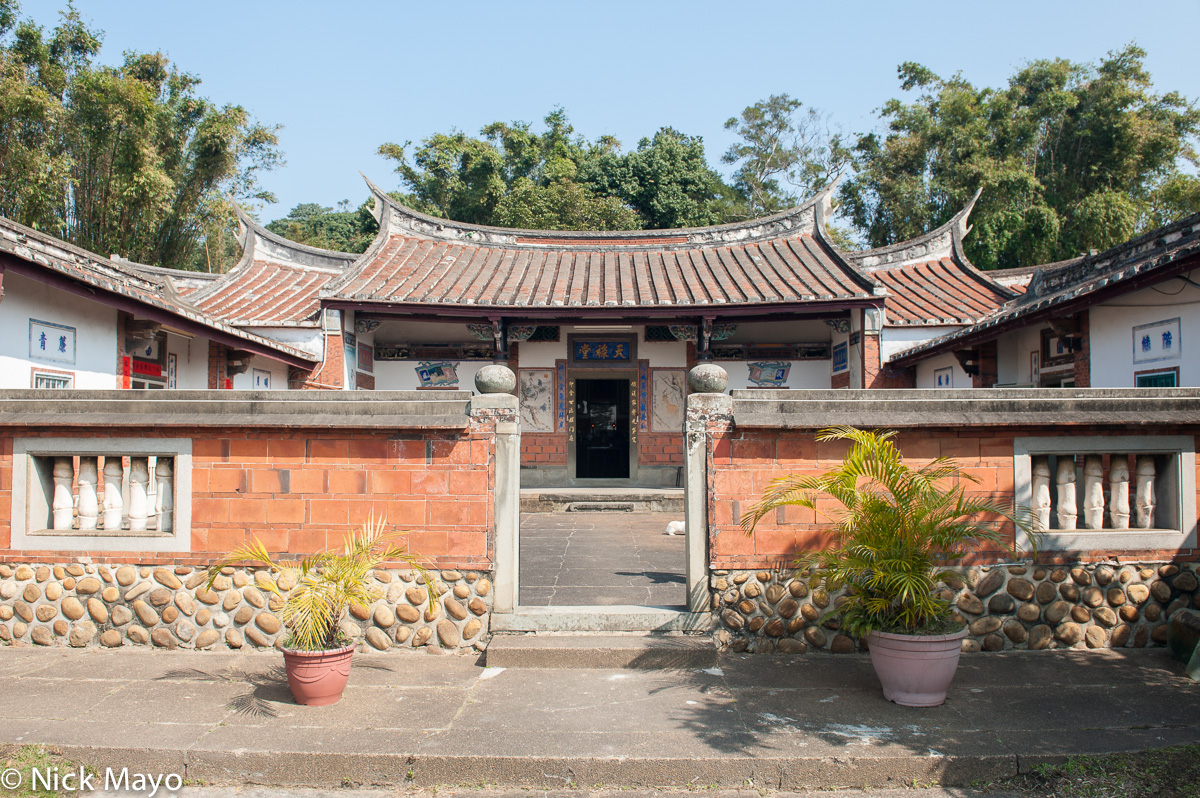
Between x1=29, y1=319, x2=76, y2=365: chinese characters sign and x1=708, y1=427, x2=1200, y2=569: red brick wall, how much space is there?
6.39m

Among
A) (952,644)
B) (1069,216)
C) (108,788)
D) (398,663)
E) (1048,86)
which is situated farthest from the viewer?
(1048,86)

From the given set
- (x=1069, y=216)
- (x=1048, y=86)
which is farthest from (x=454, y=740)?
(x=1048, y=86)

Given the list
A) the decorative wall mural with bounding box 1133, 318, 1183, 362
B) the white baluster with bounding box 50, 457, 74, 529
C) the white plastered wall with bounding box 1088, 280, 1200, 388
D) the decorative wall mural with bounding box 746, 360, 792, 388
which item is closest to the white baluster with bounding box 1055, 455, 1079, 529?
the white plastered wall with bounding box 1088, 280, 1200, 388

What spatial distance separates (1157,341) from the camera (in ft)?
→ 21.4

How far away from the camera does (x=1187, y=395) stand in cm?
452

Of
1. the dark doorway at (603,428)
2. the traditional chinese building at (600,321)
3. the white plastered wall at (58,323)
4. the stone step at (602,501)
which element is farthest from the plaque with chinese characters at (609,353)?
the white plastered wall at (58,323)

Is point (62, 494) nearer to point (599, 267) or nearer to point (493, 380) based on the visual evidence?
point (493, 380)

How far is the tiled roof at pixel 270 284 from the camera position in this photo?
1201 cm

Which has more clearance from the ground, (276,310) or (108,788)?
(276,310)

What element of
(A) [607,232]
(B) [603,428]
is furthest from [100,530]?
(A) [607,232]

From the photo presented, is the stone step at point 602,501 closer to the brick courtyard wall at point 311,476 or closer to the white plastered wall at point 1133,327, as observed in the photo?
the white plastered wall at point 1133,327

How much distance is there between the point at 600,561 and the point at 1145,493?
436 cm

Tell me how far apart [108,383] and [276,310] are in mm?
4778

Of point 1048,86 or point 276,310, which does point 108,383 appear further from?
point 1048,86
